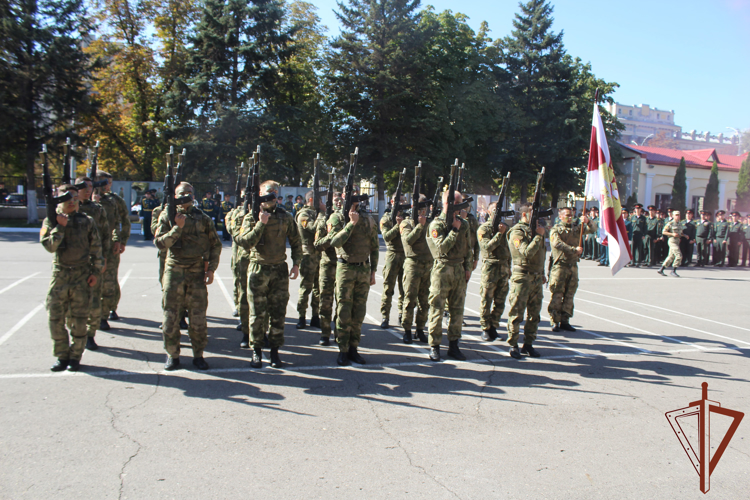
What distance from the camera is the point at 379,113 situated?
108ft

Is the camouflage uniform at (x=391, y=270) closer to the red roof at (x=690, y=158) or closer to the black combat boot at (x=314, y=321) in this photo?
the black combat boot at (x=314, y=321)

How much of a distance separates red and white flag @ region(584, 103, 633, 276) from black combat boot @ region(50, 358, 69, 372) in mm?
7438

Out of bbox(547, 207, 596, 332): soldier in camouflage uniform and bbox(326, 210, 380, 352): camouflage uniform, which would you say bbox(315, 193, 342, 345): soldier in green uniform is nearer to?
bbox(326, 210, 380, 352): camouflage uniform

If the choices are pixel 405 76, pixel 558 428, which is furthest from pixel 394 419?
pixel 405 76

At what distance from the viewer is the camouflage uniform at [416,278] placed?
7617 millimetres

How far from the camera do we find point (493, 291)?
820cm

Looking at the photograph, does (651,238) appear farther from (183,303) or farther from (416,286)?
(183,303)

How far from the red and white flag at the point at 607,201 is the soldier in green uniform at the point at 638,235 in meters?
10.8

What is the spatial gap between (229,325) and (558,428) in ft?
16.9

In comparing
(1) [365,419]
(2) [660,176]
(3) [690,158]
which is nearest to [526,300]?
(1) [365,419]

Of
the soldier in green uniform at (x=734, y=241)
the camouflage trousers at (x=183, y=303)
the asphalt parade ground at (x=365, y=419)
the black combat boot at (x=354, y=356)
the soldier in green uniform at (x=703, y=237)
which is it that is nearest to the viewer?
the asphalt parade ground at (x=365, y=419)

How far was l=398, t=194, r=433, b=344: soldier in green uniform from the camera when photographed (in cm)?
759

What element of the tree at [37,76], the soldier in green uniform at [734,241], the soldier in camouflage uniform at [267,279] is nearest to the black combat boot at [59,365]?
the soldier in camouflage uniform at [267,279]

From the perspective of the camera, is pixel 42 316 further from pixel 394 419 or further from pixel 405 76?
pixel 405 76
